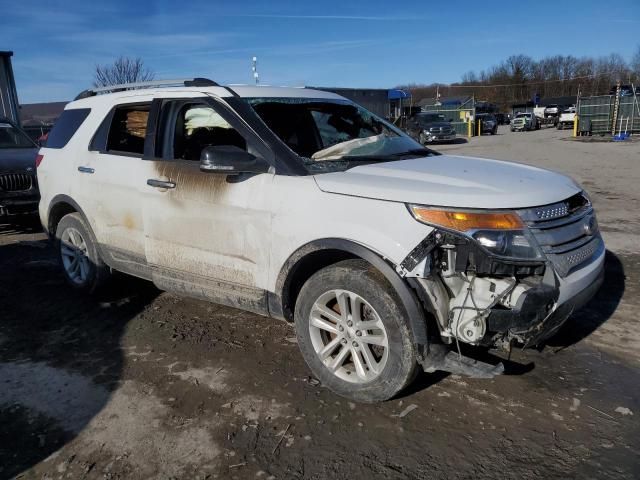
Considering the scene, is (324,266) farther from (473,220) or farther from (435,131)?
(435,131)

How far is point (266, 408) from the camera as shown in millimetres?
3109

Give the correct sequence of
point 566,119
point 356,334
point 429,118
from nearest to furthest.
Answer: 1. point 356,334
2. point 429,118
3. point 566,119

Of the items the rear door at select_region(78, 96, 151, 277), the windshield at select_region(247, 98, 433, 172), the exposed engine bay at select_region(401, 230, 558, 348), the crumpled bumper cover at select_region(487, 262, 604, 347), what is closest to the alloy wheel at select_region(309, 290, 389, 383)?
the exposed engine bay at select_region(401, 230, 558, 348)

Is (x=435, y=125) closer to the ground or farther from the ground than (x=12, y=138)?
Answer: closer to the ground

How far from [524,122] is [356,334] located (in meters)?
47.8

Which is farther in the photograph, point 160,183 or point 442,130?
point 442,130

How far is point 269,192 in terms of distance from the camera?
3346 mm

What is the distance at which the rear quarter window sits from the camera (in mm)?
5016

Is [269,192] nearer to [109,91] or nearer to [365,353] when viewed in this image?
[365,353]

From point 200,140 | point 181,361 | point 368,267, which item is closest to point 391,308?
point 368,267

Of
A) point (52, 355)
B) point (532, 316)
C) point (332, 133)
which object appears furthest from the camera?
point (332, 133)

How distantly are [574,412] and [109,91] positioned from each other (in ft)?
16.3

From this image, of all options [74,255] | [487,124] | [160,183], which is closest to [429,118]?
[487,124]

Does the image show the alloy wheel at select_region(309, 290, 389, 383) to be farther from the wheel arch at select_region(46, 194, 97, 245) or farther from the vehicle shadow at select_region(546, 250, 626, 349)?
the wheel arch at select_region(46, 194, 97, 245)
